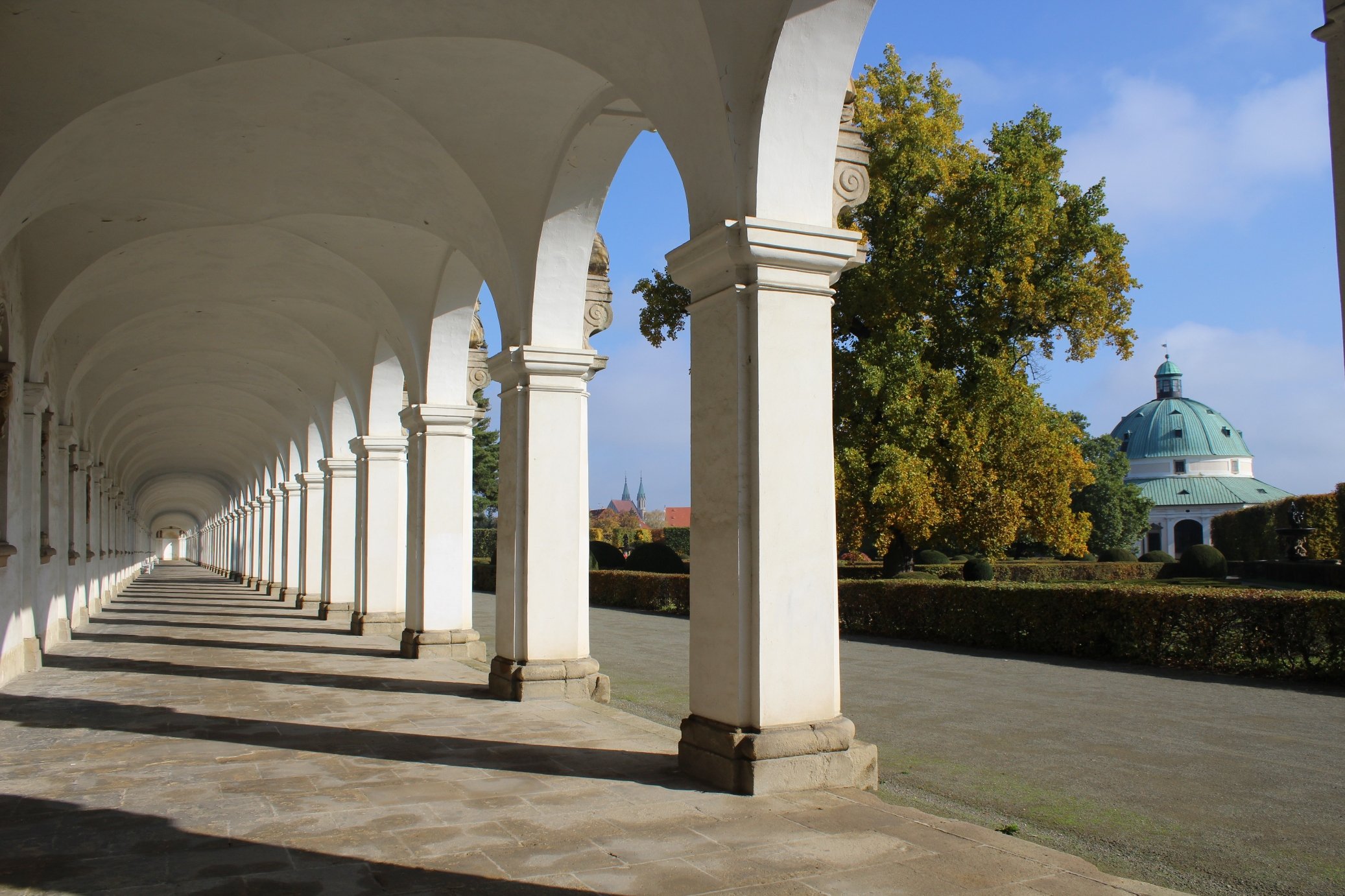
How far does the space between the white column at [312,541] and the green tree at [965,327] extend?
10.5 meters

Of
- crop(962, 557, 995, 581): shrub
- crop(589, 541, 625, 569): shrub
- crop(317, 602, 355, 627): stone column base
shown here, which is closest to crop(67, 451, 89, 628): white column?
crop(317, 602, 355, 627): stone column base

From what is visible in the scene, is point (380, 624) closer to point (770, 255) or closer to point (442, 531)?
point (442, 531)

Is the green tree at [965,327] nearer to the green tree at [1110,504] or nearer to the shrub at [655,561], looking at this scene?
the shrub at [655,561]

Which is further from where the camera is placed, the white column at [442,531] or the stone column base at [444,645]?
the stone column base at [444,645]

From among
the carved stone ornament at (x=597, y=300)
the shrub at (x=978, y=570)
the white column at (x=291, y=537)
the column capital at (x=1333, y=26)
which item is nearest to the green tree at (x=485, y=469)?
the white column at (x=291, y=537)

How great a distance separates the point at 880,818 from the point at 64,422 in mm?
13830

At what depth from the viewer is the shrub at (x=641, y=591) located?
21719 mm

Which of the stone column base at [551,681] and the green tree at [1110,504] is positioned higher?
the green tree at [1110,504]

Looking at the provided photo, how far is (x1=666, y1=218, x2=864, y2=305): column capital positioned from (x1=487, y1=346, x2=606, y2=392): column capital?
9.36ft

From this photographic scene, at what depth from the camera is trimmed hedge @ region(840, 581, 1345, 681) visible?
9977 mm

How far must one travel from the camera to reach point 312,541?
819 inches

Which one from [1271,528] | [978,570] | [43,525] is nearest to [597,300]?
[43,525]

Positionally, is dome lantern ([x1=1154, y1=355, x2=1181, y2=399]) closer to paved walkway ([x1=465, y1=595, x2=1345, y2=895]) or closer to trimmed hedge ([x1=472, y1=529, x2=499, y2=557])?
trimmed hedge ([x1=472, y1=529, x2=499, y2=557])

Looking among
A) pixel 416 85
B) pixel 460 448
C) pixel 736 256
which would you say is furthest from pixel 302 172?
pixel 736 256
